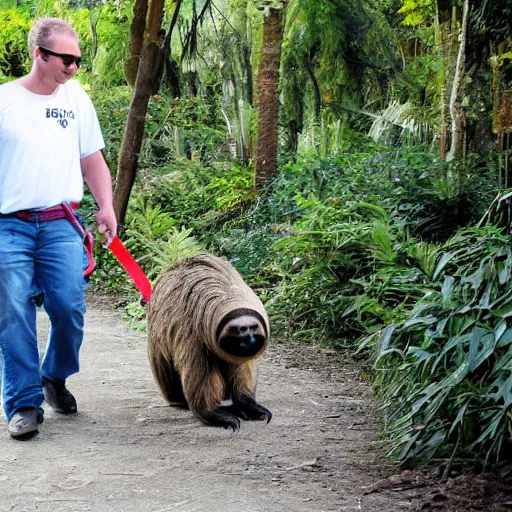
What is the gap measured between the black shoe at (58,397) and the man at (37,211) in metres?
0.25

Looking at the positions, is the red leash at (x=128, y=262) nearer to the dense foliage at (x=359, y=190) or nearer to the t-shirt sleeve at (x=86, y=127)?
the t-shirt sleeve at (x=86, y=127)

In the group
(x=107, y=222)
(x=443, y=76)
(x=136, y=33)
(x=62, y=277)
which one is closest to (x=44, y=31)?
(x=107, y=222)

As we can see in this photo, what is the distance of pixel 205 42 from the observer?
1598 centimetres

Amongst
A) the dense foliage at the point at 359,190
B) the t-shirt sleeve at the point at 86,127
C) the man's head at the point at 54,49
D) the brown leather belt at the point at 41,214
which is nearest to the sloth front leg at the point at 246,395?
the dense foliage at the point at 359,190

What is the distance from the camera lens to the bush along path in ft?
13.4

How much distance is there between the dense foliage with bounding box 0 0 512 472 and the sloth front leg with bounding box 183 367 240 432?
3.03 ft

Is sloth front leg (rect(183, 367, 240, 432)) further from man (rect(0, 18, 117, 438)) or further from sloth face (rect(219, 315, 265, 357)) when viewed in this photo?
man (rect(0, 18, 117, 438))

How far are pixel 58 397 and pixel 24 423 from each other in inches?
20.8

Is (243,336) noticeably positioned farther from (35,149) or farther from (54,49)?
(54,49)

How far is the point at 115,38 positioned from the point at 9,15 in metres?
4.46

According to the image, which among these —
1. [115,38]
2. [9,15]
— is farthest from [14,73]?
[115,38]

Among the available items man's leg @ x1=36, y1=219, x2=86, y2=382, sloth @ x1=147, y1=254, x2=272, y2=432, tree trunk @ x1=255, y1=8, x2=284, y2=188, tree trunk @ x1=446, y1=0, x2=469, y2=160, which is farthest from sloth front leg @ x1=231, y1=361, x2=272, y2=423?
tree trunk @ x1=255, y1=8, x2=284, y2=188

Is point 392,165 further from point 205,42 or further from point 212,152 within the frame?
A: point 205,42

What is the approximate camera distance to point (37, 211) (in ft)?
17.1
